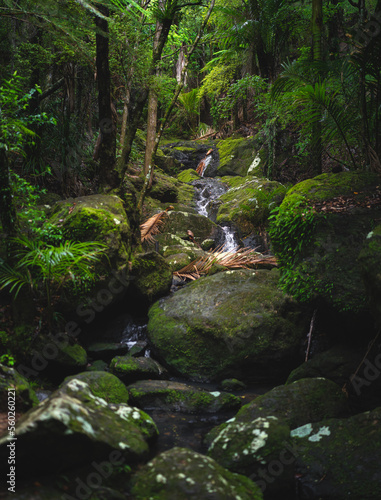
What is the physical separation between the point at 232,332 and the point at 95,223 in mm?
2638

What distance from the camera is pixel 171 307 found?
5625 mm

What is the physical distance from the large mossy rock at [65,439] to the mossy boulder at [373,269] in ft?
7.41

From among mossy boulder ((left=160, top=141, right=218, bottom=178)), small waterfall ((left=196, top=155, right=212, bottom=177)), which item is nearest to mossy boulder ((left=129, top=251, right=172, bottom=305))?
mossy boulder ((left=160, top=141, right=218, bottom=178))

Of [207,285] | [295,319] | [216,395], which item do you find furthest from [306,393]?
[207,285]

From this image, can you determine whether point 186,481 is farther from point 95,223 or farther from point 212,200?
point 212,200

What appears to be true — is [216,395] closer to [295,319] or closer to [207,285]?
[295,319]

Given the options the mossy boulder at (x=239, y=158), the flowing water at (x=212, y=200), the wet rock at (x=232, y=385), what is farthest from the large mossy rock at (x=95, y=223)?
the mossy boulder at (x=239, y=158)

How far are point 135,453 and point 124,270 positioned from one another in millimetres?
3383

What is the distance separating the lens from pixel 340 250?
4.07 meters

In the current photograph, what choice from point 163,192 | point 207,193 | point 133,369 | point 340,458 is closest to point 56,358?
point 133,369

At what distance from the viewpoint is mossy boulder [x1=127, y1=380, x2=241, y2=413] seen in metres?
3.96

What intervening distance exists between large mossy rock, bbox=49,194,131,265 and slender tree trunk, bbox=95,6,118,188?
0.97 metres

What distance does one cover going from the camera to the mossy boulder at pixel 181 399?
13.0 ft

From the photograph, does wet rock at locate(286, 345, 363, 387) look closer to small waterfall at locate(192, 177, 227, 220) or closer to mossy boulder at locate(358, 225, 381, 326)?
mossy boulder at locate(358, 225, 381, 326)
